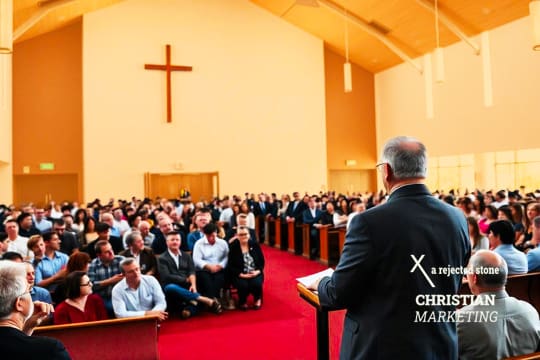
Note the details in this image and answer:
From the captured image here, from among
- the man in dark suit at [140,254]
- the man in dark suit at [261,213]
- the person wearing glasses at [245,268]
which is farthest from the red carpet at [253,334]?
the man in dark suit at [261,213]

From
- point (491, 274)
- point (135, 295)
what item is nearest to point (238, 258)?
point (135, 295)

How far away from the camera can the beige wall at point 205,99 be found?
16.5 meters

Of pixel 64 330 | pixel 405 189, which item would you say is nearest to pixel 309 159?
pixel 64 330

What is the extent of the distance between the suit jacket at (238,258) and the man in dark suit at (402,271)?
4.70 m

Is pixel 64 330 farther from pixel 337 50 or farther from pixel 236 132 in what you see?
pixel 337 50

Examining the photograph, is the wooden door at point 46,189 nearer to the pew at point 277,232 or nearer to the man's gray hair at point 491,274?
the pew at point 277,232

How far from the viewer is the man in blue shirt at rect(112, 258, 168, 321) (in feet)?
14.3

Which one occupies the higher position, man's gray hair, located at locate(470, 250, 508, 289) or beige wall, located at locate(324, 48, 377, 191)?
beige wall, located at locate(324, 48, 377, 191)

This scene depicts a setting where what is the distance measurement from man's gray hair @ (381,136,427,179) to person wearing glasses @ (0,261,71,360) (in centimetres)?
149

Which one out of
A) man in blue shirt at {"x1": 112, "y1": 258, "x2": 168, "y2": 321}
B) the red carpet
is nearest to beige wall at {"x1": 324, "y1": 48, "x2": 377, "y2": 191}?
the red carpet

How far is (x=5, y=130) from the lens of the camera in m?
15.1

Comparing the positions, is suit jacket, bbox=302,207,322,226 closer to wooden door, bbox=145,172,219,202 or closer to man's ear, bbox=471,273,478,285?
wooden door, bbox=145,172,219,202

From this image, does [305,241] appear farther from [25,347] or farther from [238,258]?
[25,347]

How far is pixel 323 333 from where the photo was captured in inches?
90.4
